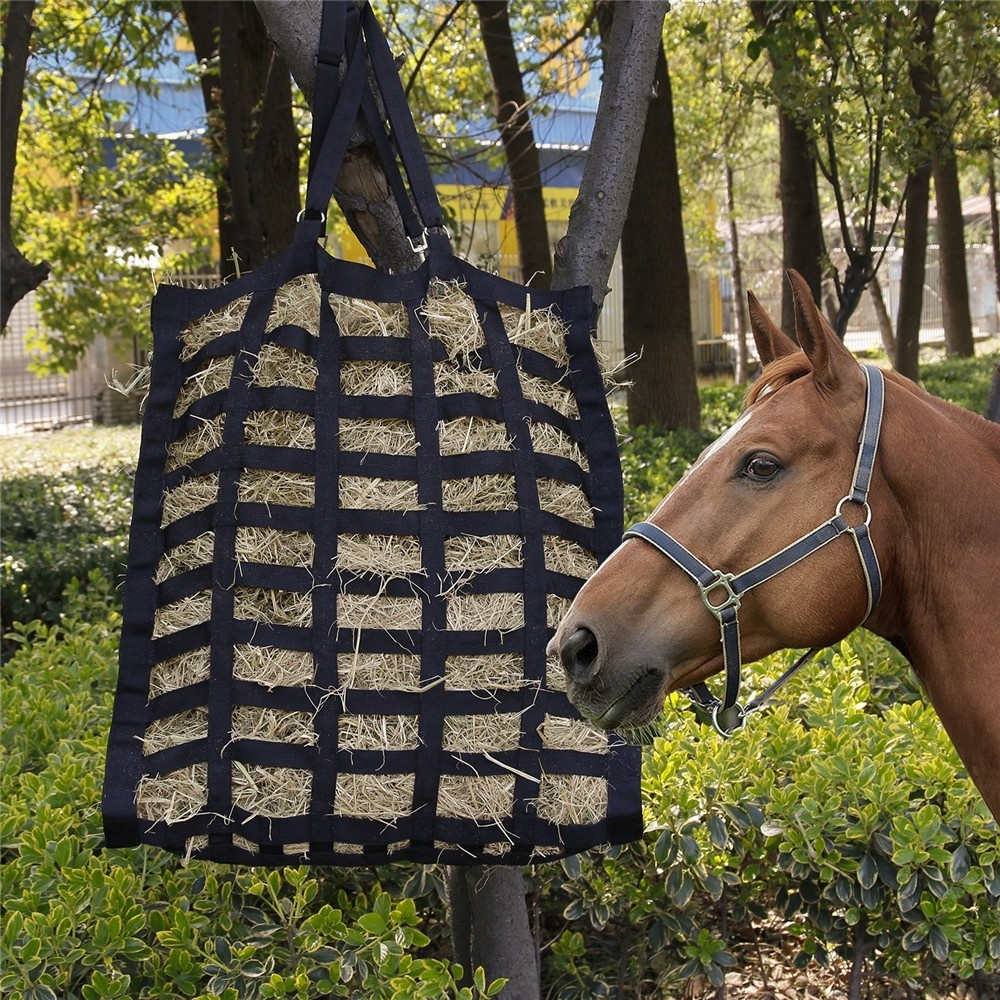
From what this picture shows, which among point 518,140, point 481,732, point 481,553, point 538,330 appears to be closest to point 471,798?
point 481,732

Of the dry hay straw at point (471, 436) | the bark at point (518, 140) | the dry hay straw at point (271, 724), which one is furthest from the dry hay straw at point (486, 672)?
the bark at point (518, 140)

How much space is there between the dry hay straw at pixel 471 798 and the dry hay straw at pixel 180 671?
47 centimetres

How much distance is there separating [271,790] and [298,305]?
2.85 ft

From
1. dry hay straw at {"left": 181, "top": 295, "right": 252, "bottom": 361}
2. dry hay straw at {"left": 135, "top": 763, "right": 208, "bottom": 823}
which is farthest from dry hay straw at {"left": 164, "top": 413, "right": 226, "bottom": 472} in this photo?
dry hay straw at {"left": 135, "top": 763, "right": 208, "bottom": 823}

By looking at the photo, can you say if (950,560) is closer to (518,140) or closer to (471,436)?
(471,436)

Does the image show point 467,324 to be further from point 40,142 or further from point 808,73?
point 40,142

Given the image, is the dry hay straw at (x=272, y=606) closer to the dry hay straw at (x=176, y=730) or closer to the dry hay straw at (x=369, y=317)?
the dry hay straw at (x=176, y=730)

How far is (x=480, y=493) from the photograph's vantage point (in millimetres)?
2064

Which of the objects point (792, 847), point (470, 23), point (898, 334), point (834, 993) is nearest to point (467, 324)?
point (792, 847)

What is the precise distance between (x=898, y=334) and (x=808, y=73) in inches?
260

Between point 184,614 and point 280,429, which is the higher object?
point 280,429

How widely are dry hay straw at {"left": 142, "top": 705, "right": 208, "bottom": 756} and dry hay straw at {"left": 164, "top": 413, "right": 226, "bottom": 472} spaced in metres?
0.45

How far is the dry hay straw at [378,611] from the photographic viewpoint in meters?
1.97

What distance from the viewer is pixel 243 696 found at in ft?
6.41
